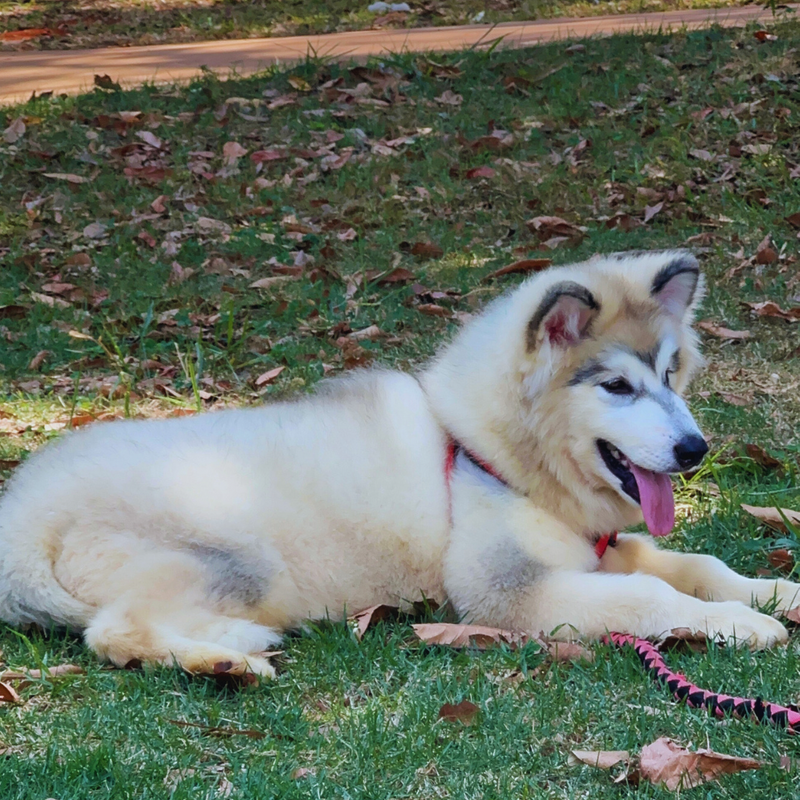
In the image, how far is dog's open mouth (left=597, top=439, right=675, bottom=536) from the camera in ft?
12.0

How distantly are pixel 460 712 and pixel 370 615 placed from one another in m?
0.67

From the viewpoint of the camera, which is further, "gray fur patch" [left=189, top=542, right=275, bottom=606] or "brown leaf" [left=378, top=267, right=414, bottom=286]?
"brown leaf" [left=378, top=267, right=414, bottom=286]

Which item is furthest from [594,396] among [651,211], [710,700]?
[651,211]

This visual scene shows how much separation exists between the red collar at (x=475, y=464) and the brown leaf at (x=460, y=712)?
838mm

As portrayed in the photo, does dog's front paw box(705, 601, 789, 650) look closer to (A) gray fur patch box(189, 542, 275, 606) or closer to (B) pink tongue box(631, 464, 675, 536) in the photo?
(B) pink tongue box(631, 464, 675, 536)

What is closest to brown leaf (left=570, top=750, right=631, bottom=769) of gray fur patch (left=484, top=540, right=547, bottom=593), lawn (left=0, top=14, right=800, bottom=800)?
lawn (left=0, top=14, right=800, bottom=800)

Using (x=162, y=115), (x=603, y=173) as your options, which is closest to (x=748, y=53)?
(x=603, y=173)

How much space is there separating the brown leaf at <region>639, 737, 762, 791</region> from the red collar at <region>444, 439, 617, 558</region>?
1238 mm

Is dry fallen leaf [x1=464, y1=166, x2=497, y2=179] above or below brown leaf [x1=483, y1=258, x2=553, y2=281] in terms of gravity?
above

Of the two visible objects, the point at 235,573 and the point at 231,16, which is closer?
the point at 235,573

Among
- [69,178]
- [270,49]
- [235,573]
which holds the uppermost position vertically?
[270,49]

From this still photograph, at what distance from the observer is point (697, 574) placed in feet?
12.2

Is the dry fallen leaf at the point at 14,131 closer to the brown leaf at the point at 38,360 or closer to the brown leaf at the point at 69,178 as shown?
the brown leaf at the point at 69,178

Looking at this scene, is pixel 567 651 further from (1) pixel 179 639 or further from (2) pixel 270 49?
(2) pixel 270 49
